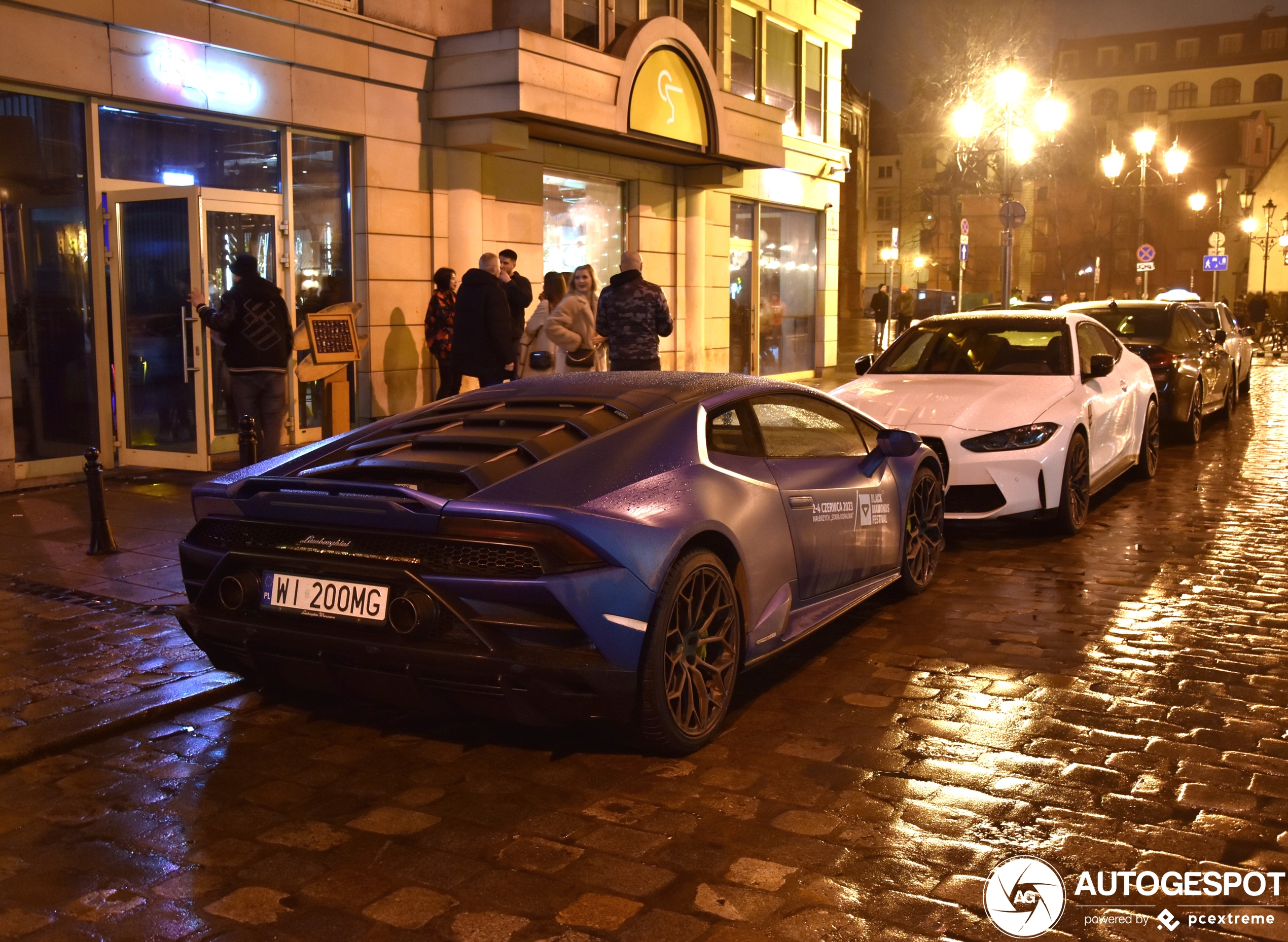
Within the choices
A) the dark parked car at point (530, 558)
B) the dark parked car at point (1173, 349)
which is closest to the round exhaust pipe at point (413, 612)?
the dark parked car at point (530, 558)

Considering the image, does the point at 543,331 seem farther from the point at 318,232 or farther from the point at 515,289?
the point at 318,232

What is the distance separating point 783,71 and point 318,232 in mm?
13558

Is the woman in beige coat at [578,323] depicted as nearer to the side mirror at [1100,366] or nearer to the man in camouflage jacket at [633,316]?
the man in camouflage jacket at [633,316]

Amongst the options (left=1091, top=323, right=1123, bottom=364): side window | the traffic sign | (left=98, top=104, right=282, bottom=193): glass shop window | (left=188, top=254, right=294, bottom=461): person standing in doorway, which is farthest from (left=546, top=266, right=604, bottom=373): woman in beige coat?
the traffic sign

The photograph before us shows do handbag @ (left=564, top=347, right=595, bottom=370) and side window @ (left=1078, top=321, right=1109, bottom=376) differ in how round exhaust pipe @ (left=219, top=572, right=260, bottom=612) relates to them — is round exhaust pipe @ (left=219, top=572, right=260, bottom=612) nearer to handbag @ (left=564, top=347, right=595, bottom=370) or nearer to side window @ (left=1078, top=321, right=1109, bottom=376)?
side window @ (left=1078, top=321, right=1109, bottom=376)

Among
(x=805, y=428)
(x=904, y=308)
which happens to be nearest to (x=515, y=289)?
(x=805, y=428)

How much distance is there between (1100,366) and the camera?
938 cm

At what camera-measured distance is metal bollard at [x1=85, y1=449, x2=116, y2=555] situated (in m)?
7.85

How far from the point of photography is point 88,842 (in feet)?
12.6

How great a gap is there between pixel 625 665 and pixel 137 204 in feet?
30.3

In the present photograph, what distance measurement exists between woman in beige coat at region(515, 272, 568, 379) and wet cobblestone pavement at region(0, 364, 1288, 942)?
710cm

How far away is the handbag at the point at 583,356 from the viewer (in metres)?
12.2

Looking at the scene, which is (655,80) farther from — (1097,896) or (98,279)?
(1097,896)

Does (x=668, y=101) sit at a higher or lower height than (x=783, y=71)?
lower
